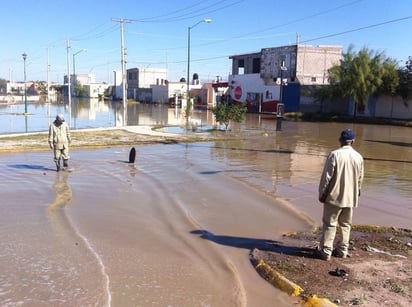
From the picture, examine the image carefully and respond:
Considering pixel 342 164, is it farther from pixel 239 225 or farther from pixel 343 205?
pixel 239 225

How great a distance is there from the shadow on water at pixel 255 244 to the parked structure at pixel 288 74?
41702mm

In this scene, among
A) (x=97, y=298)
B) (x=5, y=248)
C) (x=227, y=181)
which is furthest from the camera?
(x=227, y=181)

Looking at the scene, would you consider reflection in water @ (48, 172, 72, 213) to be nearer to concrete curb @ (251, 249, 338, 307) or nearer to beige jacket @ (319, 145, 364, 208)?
concrete curb @ (251, 249, 338, 307)

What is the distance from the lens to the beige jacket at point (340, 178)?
571 cm

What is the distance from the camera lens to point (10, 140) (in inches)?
776

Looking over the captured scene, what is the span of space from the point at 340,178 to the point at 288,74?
155ft

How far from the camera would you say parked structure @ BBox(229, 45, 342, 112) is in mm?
50062

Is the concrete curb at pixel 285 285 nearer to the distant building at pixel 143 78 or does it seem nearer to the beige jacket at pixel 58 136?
the beige jacket at pixel 58 136

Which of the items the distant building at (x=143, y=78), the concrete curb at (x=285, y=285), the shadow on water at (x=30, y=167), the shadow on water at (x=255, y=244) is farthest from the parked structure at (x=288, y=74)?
the distant building at (x=143, y=78)

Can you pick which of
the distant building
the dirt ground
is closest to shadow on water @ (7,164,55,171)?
the dirt ground

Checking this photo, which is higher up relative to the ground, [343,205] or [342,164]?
[342,164]

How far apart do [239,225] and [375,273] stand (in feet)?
9.22

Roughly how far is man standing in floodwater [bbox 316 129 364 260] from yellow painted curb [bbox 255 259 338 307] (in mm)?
837

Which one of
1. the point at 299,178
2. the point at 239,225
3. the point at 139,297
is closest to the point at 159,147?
the point at 299,178
